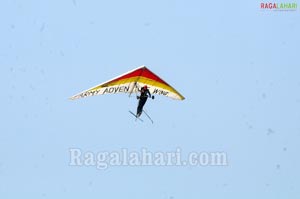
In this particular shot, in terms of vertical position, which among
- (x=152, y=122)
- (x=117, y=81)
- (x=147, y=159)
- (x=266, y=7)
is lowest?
(x=147, y=159)

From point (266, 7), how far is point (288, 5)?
0.21m

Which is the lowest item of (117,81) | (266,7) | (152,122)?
(152,122)

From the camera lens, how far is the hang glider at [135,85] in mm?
5094

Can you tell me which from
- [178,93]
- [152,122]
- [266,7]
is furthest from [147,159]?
[266,7]

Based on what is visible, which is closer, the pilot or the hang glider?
the hang glider

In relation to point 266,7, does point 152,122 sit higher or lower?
lower

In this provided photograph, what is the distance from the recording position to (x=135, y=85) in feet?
17.4

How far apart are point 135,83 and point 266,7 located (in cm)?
137

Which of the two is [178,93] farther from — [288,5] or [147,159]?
[288,5]

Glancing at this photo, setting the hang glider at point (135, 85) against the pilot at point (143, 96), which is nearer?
the hang glider at point (135, 85)

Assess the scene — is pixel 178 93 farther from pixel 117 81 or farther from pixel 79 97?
pixel 79 97

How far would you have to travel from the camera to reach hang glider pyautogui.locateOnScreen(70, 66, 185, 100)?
201 inches

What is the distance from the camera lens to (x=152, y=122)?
5.17 meters

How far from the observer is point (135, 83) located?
5.29 metres
